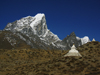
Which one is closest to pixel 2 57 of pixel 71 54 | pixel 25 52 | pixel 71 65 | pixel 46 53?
pixel 25 52

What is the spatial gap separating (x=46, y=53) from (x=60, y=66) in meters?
28.3

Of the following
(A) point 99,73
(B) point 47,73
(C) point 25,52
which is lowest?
(A) point 99,73

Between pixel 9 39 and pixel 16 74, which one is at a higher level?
pixel 9 39

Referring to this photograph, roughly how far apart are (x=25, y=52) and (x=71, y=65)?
31.5 metres

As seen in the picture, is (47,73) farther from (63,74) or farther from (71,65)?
(71,65)

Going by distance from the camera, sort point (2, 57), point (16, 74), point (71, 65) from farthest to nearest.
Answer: point (2, 57)
point (16, 74)
point (71, 65)

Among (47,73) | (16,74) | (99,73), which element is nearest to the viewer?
(99,73)

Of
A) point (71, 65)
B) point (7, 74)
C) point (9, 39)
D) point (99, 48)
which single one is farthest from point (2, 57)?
point (9, 39)

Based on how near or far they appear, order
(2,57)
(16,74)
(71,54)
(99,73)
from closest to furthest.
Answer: (99,73)
(16,74)
(71,54)
(2,57)

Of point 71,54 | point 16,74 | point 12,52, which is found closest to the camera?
point 16,74

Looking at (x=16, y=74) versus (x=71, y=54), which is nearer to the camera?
(x=16, y=74)

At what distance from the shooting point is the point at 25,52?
5134 cm

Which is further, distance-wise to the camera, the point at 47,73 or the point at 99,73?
the point at 47,73

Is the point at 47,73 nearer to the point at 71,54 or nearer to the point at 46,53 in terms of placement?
the point at 71,54
